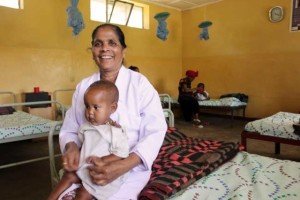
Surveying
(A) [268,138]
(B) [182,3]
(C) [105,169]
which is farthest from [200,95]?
(C) [105,169]

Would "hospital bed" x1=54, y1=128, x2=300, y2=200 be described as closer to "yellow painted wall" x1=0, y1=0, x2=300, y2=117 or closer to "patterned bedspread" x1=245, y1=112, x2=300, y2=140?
"patterned bedspread" x1=245, y1=112, x2=300, y2=140

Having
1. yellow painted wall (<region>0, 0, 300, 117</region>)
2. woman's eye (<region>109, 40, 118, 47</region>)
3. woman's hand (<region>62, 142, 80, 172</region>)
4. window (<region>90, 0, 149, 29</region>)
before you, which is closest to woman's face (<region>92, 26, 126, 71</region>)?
woman's eye (<region>109, 40, 118, 47</region>)

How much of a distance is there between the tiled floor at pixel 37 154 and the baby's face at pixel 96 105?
1.72m

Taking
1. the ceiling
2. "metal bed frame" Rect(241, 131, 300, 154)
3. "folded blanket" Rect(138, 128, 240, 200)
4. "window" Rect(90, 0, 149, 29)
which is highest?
the ceiling

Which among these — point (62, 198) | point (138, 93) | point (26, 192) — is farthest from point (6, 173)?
point (138, 93)

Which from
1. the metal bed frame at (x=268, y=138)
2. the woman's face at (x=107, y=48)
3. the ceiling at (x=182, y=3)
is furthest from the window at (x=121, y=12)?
the woman's face at (x=107, y=48)

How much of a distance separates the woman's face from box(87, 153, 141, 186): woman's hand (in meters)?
0.56

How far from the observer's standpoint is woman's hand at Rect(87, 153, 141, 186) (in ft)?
3.61

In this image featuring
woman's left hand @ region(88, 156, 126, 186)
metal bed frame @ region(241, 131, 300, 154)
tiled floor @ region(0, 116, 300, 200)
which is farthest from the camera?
metal bed frame @ region(241, 131, 300, 154)

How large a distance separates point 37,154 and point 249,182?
11.3 ft

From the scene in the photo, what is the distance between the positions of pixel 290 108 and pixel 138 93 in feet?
17.4

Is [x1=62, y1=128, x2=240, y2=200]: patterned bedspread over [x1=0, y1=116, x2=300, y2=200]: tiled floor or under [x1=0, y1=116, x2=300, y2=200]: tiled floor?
over

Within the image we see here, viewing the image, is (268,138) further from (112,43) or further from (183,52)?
(183,52)

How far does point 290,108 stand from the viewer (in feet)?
18.4
